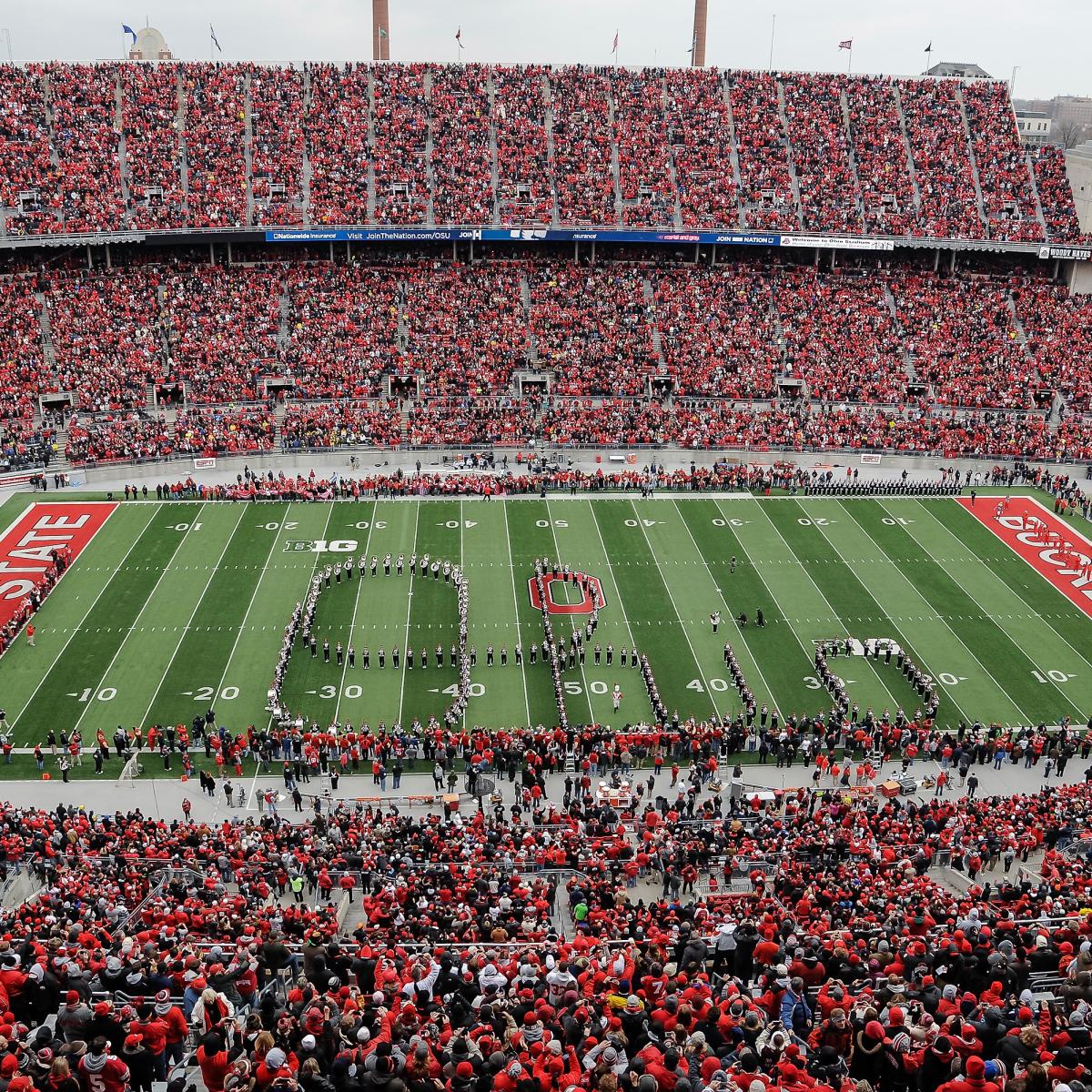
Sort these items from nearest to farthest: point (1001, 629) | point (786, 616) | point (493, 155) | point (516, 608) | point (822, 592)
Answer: point (1001, 629) < point (516, 608) < point (786, 616) < point (822, 592) < point (493, 155)

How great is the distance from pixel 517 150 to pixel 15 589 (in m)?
38.5

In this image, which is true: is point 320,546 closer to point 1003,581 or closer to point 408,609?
point 408,609

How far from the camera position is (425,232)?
189ft

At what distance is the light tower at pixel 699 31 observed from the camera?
80062 millimetres

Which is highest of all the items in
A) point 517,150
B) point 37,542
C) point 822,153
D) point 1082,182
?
point 822,153

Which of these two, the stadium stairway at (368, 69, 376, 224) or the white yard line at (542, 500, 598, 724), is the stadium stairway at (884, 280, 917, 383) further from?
the stadium stairway at (368, 69, 376, 224)

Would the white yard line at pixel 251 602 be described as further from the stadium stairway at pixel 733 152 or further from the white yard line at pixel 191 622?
the stadium stairway at pixel 733 152

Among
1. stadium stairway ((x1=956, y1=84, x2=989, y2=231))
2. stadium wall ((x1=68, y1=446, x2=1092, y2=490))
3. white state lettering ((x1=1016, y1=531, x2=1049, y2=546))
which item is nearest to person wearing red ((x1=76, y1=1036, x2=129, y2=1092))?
stadium wall ((x1=68, y1=446, x2=1092, y2=490))

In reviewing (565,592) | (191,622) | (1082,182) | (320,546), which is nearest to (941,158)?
(1082,182)

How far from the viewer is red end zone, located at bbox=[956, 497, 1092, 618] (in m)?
38.1

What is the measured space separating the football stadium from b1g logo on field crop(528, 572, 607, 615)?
0.27 metres

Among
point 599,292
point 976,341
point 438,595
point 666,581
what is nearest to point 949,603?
point 666,581

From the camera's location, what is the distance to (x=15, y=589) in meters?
35.8

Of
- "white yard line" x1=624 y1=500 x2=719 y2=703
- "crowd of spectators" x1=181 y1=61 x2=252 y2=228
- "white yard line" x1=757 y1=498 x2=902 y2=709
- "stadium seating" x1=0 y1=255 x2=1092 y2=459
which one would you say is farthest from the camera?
"crowd of spectators" x1=181 y1=61 x2=252 y2=228
